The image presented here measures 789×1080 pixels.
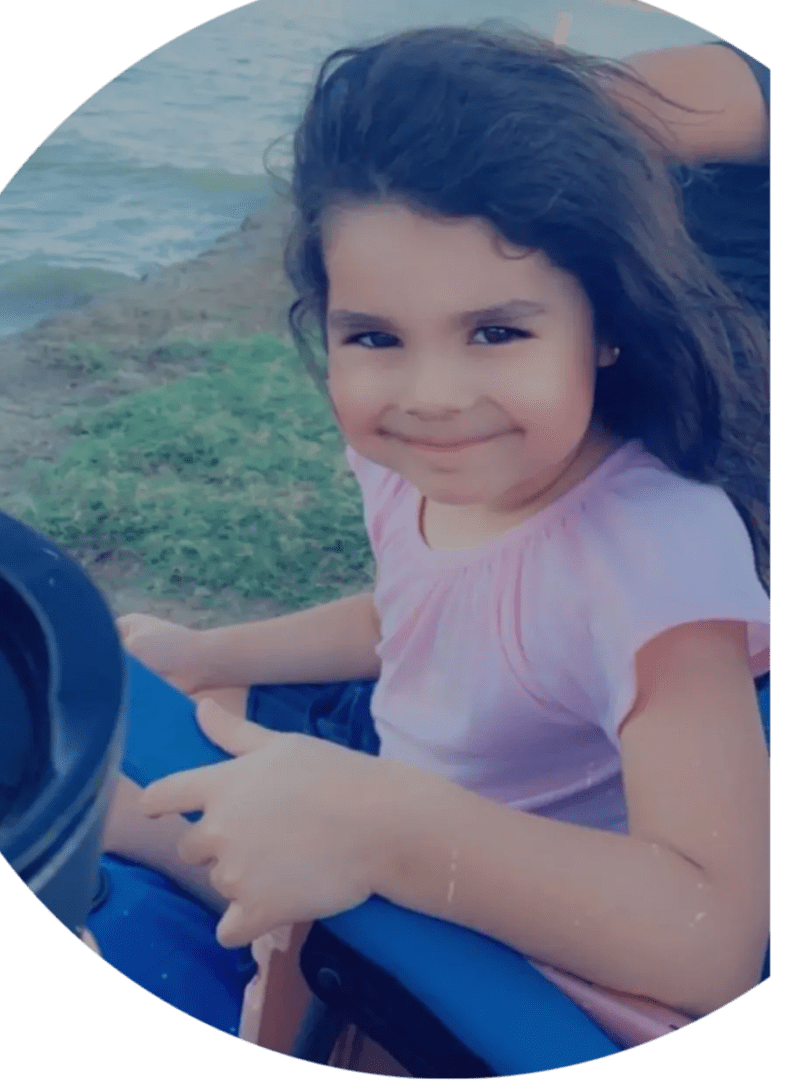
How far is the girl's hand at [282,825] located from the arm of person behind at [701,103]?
583 mm

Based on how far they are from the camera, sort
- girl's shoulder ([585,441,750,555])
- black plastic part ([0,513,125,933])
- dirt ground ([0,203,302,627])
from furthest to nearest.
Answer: dirt ground ([0,203,302,627]) < girl's shoulder ([585,441,750,555]) < black plastic part ([0,513,125,933])

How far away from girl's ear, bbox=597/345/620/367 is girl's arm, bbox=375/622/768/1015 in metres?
0.23

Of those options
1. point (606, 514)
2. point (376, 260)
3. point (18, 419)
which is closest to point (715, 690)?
Answer: point (606, 514)

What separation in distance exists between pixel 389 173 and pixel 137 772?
0.55 meters

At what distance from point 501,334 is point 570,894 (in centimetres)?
46

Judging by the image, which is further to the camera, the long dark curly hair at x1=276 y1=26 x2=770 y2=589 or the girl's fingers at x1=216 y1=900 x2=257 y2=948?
the girl's fingers at x1=216 y1=900 x2=257 y2=948

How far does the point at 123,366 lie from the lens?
1.28 m

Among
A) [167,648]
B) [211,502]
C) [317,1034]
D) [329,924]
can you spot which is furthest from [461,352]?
[317,1034]

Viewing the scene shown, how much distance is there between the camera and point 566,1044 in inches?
44.8

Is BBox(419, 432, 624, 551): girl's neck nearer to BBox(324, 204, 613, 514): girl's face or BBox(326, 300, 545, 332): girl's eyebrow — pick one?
BBox(324, 204, 613, 514): girl's face

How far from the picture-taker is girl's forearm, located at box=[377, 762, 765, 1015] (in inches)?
44.5

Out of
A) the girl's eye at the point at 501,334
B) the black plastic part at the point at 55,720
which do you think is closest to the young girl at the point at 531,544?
the girl's eye at the point at 501,334

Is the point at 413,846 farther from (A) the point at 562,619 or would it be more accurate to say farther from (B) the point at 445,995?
(A) the point at 562,619

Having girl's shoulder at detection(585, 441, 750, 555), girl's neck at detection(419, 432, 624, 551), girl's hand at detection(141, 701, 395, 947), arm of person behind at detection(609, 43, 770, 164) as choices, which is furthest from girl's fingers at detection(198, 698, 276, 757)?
arm of person behind at detection(609, 43, 770, 164)
